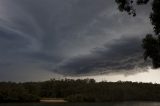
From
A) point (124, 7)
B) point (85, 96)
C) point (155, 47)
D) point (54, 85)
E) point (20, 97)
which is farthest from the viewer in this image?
point (54, 85)

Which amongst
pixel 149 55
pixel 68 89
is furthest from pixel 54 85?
pixel 149 55

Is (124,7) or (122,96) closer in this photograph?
(124,7)

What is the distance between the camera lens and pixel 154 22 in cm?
3097

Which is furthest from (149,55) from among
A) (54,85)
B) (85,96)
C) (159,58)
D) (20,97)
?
(54,85)

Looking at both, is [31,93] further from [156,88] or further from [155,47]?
[155,47]

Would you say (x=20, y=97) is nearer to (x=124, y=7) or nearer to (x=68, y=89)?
(x=68, y=89)

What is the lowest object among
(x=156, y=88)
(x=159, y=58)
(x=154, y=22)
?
(x=159, y=58)

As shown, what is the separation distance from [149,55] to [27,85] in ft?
517

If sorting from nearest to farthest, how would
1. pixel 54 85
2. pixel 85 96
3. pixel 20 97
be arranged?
pixel 20 97 → pixel 85 96 → pixel 54 85

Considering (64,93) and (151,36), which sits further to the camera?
(64,93)

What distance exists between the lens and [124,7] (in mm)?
30047

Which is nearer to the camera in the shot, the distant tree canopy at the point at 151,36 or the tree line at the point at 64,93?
the distant tree canopy at the point at 151,36

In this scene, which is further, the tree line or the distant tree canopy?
the tree line

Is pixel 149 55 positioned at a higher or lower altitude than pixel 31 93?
lower
